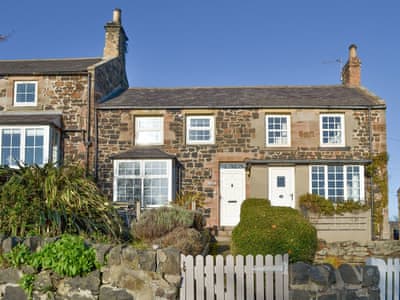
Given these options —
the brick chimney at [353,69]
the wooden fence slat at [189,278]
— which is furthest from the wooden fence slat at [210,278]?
the brick chimney at [353,69]

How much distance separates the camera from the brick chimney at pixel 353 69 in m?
21.2

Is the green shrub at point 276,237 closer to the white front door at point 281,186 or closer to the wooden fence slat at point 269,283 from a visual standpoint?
the wooden fence slat at point 269,283

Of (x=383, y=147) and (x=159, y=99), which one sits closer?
(x=383, y=147)

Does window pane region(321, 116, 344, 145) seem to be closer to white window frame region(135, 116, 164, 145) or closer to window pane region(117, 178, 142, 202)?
white window frame region(135, 116, 164, 145)

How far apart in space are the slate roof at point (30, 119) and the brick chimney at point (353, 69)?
13.2 m

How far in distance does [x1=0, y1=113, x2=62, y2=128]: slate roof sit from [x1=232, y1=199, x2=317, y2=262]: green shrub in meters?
10.5

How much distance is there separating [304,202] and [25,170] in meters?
10.9

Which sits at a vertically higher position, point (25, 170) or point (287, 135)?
point (287, 135)

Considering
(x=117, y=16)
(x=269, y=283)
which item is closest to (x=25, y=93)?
(x=117, y=16)

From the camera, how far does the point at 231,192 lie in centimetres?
1855

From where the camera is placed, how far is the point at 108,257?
684 centimetres

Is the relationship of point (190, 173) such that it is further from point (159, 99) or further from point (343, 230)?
point (343, 230)

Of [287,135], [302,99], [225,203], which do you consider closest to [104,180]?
[225,203]

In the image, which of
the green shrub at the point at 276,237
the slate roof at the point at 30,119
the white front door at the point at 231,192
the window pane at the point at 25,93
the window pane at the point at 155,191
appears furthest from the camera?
the window pane at the point at 25,93
